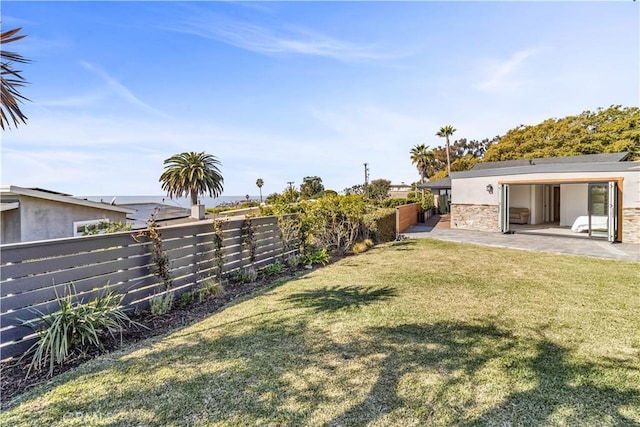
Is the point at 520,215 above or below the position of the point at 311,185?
below

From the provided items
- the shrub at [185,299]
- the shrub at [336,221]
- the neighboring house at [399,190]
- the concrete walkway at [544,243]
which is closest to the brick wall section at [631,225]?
the concrete walkway at [544,243]

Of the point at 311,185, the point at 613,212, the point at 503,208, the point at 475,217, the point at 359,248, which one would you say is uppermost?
the point at 311,185

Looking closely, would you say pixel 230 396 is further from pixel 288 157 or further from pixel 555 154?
pixel 555 154

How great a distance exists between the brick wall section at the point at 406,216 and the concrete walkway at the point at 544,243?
2.03 feet

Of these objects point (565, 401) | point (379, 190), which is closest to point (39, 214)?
point (565, 401)

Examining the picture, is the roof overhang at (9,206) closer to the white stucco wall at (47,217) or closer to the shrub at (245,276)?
the white stucco wall at (47,217)

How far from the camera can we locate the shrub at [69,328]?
3.51 meters

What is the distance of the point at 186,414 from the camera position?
2.63 m

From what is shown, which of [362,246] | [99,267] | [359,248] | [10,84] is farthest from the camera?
[362,246]

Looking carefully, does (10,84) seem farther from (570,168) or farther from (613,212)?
(613,212)

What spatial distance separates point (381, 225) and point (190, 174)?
21.9 m

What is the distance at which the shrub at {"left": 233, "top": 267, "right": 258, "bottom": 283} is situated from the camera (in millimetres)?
7340

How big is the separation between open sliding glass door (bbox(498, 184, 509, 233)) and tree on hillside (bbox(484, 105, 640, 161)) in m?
17.1

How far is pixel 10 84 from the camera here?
16.1 ft
